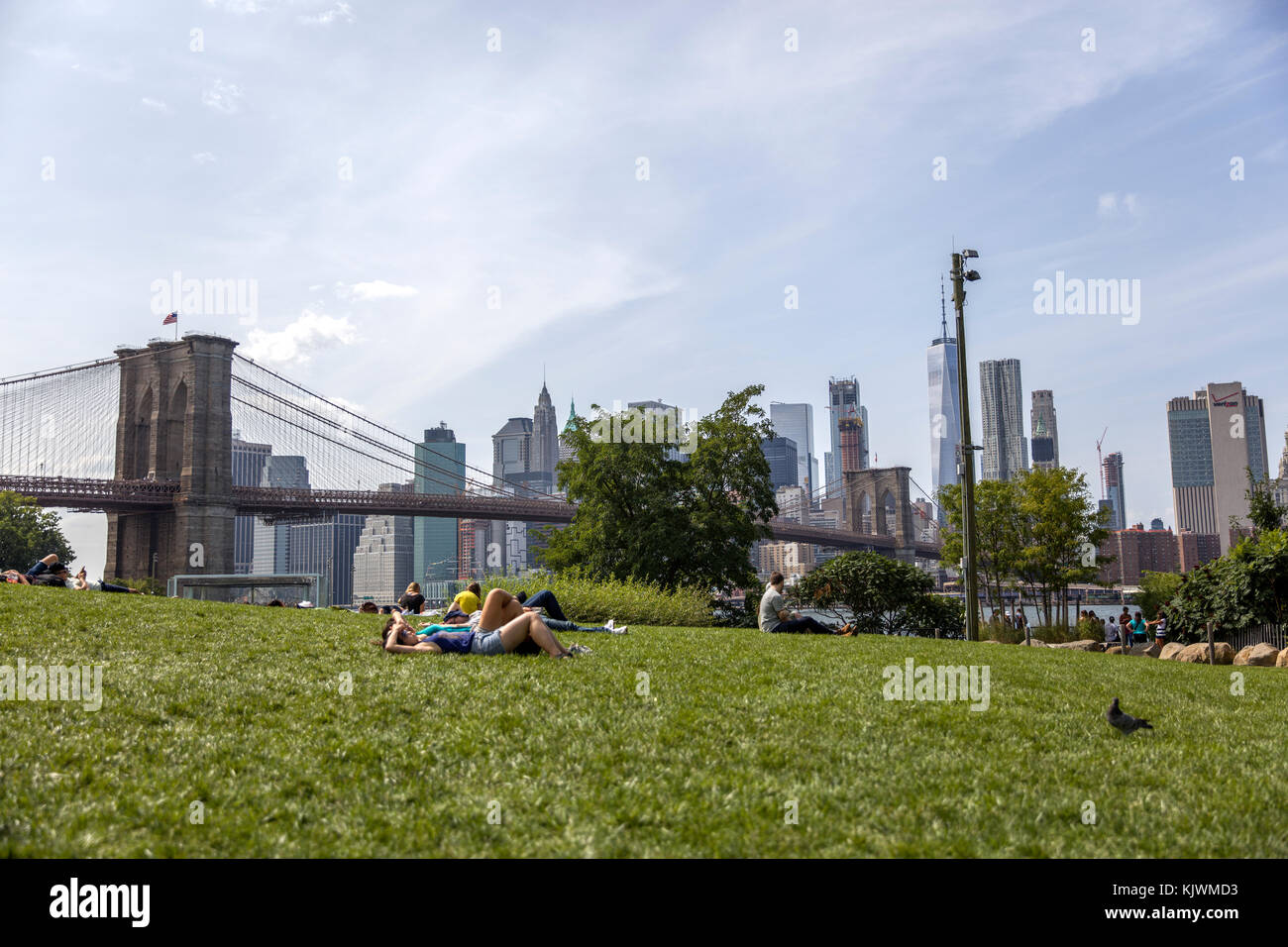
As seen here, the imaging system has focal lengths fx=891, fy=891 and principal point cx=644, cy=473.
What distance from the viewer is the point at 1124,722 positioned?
6773 millimetres

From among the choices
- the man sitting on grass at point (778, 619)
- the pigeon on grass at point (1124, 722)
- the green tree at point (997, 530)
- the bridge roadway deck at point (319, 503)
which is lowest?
the pigeon on grass at point (1124, 722)

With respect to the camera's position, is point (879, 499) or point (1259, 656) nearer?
point (1259, 656)

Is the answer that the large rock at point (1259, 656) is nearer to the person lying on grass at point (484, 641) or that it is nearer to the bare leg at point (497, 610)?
the person lying on grass at point (484, 641)

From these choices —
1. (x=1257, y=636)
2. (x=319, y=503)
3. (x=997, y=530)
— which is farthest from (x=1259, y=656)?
(x=319, y=503)

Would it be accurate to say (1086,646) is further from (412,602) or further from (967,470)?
(412,602)

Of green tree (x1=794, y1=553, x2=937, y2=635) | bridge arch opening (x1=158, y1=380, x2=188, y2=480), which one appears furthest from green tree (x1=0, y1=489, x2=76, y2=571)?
green tree (x1=794, y1=553, x2=937, y2=635)

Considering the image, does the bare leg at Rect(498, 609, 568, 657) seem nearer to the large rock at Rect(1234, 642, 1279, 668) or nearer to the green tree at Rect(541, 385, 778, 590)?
the large rock at Rect(1234, 642, 1279, 668)

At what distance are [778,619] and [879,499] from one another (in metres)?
70.5

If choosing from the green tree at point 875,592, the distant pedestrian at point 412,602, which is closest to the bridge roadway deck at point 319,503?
Answer: the green tree at point 875,592

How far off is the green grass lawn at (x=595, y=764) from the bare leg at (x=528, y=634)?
0.44 m

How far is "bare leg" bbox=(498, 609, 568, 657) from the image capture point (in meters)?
9.34

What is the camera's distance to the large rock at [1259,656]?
562 inches

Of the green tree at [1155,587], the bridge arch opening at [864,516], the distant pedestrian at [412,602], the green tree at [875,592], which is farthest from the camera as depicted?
the bridge arch opening at [864,516]
